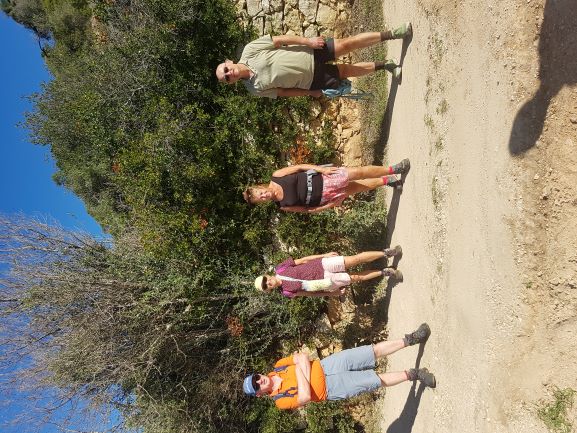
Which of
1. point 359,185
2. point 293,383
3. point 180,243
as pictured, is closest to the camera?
point 293,383

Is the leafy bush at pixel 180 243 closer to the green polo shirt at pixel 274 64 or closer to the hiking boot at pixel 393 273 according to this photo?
the hiking boot at pixel 393 273

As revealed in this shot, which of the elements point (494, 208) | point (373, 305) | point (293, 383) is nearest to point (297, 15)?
point (373, 305)

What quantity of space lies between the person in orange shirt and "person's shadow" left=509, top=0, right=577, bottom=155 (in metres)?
2.68

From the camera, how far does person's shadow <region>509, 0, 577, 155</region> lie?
3398mm

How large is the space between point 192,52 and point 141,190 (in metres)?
2.60

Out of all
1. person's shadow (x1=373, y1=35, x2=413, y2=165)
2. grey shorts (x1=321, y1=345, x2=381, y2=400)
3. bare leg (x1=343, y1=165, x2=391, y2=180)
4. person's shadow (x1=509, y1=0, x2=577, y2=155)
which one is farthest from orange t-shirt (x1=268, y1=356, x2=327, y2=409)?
person's shadow (x1=373, y1=35, x2=413, y2=165)

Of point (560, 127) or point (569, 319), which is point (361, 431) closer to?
point (569, 319)

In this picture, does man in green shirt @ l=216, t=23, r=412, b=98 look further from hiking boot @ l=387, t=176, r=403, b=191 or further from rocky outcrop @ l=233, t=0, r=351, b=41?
rocky outcrop @ l=233, t=0, r=351, b=41

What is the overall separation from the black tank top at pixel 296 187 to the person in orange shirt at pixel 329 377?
183 centimetres

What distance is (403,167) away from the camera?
240 inches

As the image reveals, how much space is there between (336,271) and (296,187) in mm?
1276

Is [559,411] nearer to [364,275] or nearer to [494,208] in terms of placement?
[494,208]

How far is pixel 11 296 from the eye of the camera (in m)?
7.02

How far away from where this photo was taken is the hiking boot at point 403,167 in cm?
606
